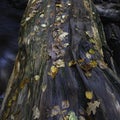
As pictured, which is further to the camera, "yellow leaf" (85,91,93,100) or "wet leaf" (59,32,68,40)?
"wet leaf" (59,32,68,40)

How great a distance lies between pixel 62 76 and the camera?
2678 millimetres

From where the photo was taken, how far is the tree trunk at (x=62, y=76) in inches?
92.7

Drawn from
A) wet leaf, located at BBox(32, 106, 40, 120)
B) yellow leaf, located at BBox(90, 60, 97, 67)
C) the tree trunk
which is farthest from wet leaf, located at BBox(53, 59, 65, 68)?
wet leaf, located at BBox(32, 106, 40, 120)

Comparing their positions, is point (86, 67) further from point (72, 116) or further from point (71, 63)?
point (72, 116)

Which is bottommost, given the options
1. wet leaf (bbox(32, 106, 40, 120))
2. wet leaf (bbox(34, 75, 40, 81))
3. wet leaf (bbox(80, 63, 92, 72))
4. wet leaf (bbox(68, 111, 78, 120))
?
wet leaf (bbox(32, 106, 40, 120))

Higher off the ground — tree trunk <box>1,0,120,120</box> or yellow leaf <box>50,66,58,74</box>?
yellow leaf <box>50,66,58,74</box>

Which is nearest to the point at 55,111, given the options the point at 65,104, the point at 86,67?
the point at 65,104

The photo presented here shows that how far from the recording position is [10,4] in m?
7.29

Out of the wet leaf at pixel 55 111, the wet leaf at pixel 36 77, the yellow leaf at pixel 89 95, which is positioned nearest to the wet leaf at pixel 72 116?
the wet leaf at pixel 55 111

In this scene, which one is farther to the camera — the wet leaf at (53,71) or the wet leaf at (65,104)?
the wet leaf at (53,71)

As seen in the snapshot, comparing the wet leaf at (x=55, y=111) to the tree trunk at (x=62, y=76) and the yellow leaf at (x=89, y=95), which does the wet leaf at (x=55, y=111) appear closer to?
the tree trunk at (x=62, y=76)

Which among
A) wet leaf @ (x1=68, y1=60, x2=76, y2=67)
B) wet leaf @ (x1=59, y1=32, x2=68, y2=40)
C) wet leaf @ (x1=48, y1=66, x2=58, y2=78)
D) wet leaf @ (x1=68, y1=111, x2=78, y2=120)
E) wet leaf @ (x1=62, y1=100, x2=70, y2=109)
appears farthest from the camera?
wet leaf @ (x1=59, y1=32, x2=68, y2=40)

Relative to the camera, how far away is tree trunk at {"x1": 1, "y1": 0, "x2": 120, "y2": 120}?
236 cm

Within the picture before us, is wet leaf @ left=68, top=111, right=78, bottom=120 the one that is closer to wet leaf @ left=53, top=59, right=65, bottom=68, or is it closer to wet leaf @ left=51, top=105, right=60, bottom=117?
wet leaf @ left=51, top=105, right=60, bottom=117
